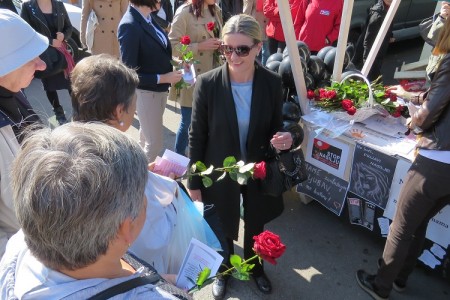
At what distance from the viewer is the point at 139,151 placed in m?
0.92

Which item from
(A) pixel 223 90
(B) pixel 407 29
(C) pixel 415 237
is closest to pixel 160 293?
(A) pixel 223 90

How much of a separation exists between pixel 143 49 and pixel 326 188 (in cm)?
183

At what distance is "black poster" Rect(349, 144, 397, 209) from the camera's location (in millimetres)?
2607

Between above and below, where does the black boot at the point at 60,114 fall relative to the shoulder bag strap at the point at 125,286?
below

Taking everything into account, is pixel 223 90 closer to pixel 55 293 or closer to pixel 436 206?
pixel 436 206

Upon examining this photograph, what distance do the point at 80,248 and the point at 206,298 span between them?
76.4 inches

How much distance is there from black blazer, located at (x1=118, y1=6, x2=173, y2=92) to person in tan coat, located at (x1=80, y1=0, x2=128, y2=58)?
1872 mm

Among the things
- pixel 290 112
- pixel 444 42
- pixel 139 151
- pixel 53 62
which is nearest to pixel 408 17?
pixel 290 112

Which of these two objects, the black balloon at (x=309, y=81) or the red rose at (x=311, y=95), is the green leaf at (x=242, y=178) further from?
the black balloon at (x=309, y=81)

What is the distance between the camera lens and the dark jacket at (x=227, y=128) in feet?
7.06

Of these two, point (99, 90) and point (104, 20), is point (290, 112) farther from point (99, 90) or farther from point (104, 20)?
→ point (104, 20)

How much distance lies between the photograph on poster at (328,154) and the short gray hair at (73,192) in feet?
7.46

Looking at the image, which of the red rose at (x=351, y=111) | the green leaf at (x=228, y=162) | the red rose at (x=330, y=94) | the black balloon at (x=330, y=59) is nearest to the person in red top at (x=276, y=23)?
the black balloon at (x=330, y=59)

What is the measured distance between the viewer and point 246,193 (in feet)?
7.88
